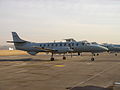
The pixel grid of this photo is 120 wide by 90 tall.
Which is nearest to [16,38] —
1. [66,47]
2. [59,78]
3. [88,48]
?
[66,47]

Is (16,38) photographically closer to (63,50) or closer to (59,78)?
(63,50)

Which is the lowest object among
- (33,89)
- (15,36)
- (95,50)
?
(33,89)

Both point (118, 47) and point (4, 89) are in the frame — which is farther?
point (118, 47)

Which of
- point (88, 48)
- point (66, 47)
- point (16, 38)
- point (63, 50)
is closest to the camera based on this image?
point (63, 50)

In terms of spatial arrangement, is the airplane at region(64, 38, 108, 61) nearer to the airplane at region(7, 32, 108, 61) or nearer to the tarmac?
the airplane at region(7, 32, 108, 61)

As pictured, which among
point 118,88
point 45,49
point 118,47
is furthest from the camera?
point 118,47

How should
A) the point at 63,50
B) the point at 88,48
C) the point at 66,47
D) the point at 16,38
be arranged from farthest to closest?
the point at 16,38
the point at 88,48
the point at 66,47
the point at 63,50

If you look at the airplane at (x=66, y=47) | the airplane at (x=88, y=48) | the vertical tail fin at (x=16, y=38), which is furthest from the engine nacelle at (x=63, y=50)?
the vertical tail fin at (x=16, y=38)

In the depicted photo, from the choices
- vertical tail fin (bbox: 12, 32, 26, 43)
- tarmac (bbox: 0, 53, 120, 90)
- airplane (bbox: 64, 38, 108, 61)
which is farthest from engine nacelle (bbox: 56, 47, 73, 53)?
tarmac (bbox: 0, 53, 120, 90)

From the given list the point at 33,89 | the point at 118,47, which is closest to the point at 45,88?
the point at 33,89

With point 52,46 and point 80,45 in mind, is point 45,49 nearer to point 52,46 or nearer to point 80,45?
point 52,46

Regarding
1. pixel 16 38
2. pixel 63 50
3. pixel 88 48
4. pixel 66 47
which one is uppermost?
pixel 16 38

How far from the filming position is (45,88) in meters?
10.8

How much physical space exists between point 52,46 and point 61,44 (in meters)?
2.21
